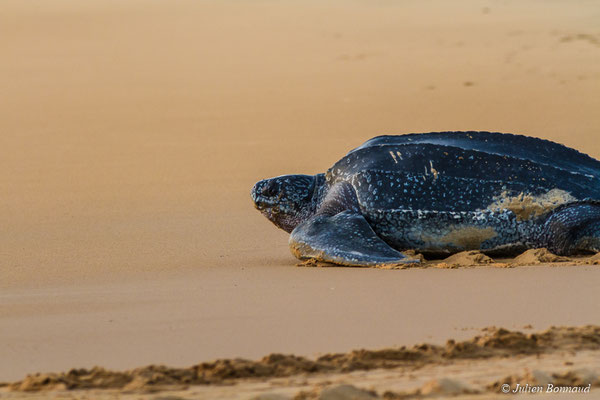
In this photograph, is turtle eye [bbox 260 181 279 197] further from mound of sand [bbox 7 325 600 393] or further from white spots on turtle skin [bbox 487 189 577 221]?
mound of sand [bbox 7 325 600 393]

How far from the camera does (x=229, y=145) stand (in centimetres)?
985

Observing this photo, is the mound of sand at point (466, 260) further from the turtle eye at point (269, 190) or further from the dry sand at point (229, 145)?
the turtle eye at point (269, 190)

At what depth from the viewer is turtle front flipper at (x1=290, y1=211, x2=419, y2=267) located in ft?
15.5

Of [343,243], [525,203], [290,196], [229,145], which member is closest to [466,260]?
[525,203]

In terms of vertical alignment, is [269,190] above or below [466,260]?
above

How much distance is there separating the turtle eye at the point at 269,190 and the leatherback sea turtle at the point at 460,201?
407 mm

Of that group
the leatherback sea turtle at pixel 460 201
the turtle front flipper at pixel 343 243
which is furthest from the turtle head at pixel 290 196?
the turtle front flipper at pixel 343 243

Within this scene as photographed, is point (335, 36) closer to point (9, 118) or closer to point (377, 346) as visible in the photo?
point (9, 118)

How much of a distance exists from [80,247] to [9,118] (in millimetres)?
6216

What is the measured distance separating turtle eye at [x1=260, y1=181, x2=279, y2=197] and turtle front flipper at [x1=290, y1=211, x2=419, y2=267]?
511 millimetres

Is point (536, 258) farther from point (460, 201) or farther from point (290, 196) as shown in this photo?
point (290, 196)

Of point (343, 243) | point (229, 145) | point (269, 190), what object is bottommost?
point (343, 243)

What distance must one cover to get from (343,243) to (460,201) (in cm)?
68

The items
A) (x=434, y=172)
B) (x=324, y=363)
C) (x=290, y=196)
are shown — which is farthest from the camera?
(x=290, y=196)
